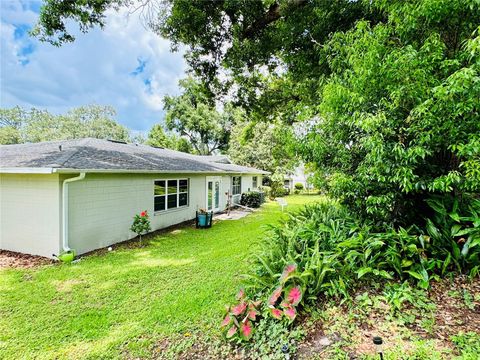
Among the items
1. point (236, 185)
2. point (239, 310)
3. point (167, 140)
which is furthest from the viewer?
point (167, 140)

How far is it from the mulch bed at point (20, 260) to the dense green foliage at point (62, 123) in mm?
40912

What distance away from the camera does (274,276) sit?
371 cm

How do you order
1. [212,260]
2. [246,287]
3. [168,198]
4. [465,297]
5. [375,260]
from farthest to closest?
[168,198], [212,260], [246,287], [375,260], [465,297]

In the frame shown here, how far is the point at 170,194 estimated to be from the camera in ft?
36.7

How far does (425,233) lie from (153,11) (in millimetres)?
8747

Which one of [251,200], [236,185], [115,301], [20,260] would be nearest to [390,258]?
[115,301]

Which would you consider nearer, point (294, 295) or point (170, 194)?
point (294, 295)

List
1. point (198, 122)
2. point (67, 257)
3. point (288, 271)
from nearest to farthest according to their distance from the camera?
1. point (288, 271)
2. point (67, 257)
3. point (198, 122)

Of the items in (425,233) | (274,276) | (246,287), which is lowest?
(246,287)

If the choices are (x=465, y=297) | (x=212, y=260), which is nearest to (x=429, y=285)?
(x=465, y=297)

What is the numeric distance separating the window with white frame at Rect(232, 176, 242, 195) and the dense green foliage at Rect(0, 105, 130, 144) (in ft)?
112

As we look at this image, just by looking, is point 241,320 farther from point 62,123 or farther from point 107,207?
point 62,123

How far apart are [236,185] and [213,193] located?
4.54 meters

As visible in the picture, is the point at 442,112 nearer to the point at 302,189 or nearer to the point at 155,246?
the point at 155,246
